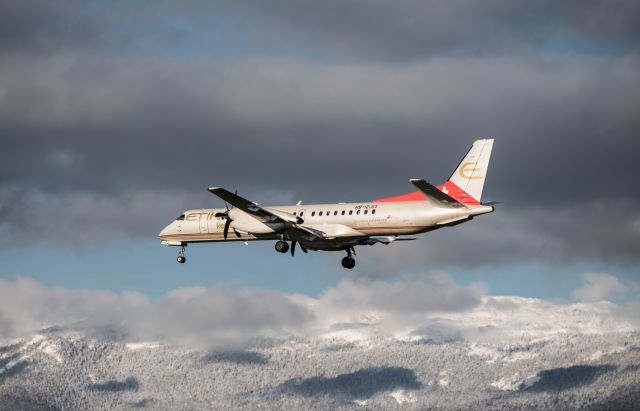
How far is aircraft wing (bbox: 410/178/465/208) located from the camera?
8792 centimetres

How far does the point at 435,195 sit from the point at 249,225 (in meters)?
18.2

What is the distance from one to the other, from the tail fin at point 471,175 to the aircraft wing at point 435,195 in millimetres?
2070

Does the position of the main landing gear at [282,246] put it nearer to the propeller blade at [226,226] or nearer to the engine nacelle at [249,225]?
the engine nacelle at [249,225]

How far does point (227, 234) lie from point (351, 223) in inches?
508

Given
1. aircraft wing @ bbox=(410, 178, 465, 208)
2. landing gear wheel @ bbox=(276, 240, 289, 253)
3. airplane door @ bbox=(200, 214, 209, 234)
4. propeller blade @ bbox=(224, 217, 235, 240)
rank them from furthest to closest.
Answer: airplane door @ bbox=(200, 214, 209, 234) < propeller blade @ bbox=(224, 217, 235, 240) < landing gear wheel @ bbox=(276, 240, 289, 253) < aircraft wing @ bbox=(410, 178, 465, 208)

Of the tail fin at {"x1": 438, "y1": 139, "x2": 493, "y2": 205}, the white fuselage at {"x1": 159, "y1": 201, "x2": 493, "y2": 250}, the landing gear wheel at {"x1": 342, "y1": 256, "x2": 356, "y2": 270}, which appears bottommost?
the landing gear wheel at {"x1": 342, "y1": 256, "x2": 356, "y2": 270}

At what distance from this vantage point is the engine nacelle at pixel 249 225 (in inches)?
3939

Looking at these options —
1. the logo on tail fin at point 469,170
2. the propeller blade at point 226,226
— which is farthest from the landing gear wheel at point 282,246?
the logo on tail fin at point 469,170

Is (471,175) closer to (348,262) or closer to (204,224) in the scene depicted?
(348,262)

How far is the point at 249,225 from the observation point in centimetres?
10100

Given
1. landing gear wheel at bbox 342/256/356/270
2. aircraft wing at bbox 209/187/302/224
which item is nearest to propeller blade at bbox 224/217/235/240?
aircraft wing at bbox 209/187/302/224

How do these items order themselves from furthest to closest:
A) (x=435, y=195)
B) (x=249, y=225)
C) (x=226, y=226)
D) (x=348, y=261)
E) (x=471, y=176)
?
(x=348, y=261)
(x=226, y=226)
(x=249, y=225)
(x=471, y=176)
(x=435, y=195)

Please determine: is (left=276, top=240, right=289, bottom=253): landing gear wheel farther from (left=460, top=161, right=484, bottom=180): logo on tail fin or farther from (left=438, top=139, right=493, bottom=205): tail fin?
(left=460, top=161, right=484, bottom=180): logo on tail fin

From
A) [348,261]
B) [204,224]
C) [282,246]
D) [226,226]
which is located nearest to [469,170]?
[348,261]
